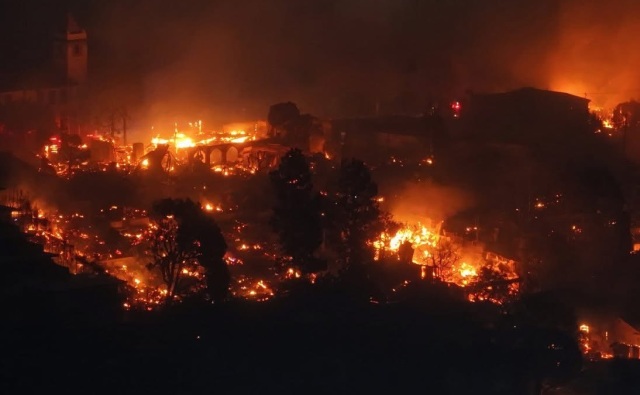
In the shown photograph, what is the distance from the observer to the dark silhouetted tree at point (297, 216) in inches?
497

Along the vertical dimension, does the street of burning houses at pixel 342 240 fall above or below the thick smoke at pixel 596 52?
below

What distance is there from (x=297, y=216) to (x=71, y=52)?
12844 mm

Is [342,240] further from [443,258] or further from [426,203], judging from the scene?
[426,203]

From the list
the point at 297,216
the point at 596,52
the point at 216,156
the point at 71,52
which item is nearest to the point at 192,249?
the point at 297,216

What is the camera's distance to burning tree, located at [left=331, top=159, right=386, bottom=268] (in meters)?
13.3

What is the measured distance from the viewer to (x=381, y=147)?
810 inches

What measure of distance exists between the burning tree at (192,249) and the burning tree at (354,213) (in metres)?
2.06

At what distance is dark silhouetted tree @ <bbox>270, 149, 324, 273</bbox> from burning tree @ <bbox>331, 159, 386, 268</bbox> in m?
0.49

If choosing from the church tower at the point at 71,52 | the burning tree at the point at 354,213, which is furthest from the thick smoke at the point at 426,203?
the church tower at the point at 71,52

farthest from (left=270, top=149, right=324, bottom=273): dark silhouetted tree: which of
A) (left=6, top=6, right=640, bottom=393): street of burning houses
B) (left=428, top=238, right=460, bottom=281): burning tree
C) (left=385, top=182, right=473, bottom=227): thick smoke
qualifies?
(left=385, top=182, right=473, bottom=227): thick smoke

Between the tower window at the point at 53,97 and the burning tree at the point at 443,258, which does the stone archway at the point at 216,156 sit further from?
the burning tree at the point at 443,258

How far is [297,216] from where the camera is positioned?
41.8ft

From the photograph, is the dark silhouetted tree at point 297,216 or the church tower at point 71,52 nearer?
the dark silhouetted tree at point 297,216

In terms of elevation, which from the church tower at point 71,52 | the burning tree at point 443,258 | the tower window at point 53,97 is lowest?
the burning tree at point 443,258
